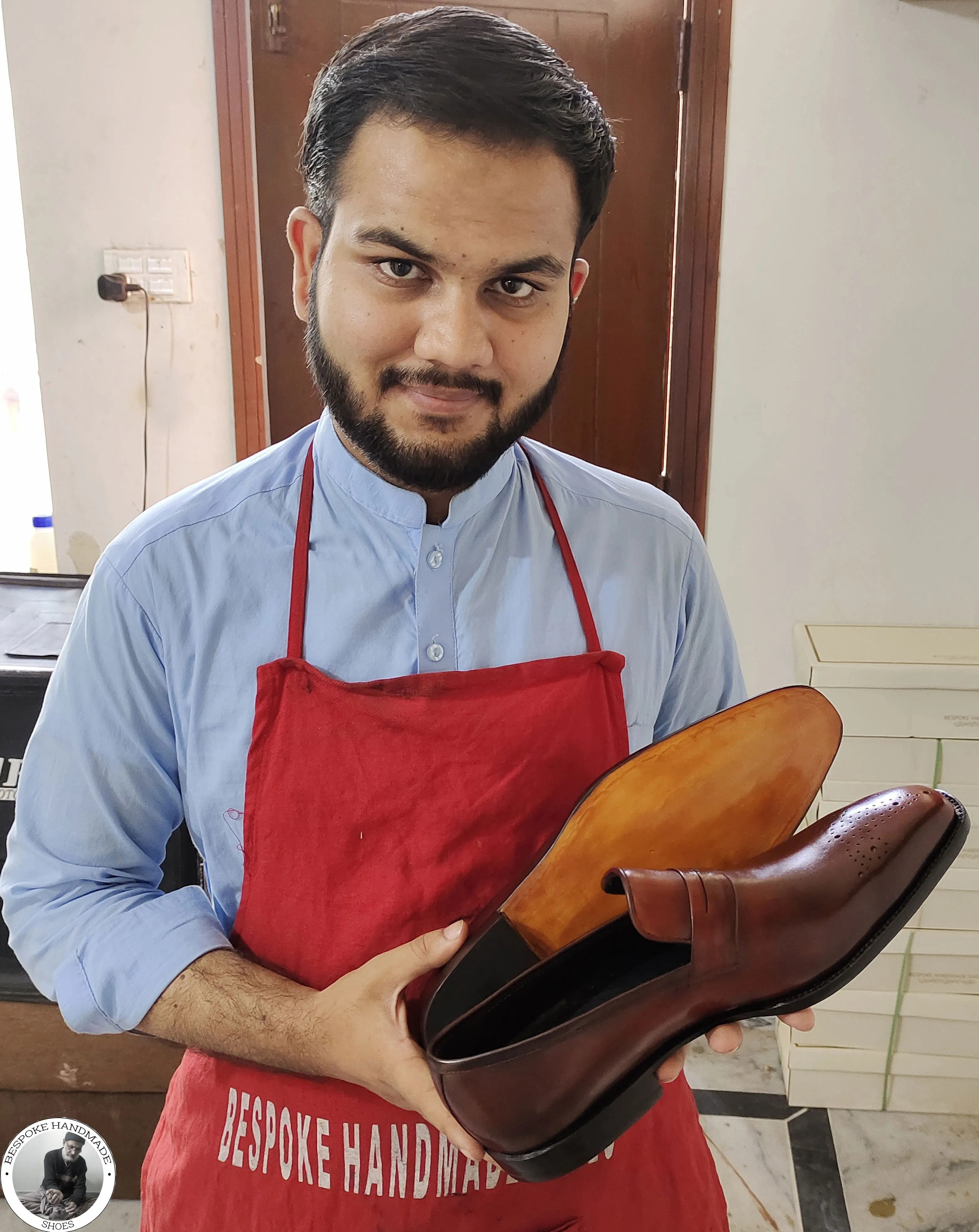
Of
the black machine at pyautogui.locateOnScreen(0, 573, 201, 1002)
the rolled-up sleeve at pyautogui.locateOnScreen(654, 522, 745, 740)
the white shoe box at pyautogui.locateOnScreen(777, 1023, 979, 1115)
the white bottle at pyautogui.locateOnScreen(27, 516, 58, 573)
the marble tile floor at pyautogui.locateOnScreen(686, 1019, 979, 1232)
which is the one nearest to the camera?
the rolled-up sleeve at pyautogui.locateOnScreen(654, 522, 745, 740)

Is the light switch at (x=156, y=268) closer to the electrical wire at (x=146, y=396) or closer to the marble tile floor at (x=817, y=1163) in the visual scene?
the electrical wire at (x=146, y=396)

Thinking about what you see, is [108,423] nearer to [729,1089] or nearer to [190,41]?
[190,41]

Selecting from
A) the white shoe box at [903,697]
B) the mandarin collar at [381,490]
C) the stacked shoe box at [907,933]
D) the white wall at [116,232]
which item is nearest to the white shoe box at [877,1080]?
the stacked shoe box at [907,933]

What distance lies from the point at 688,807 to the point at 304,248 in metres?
0.55

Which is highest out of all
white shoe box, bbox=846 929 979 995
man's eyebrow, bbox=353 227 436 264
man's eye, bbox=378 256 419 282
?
man's eyebrow, bbox=353 227 436 264

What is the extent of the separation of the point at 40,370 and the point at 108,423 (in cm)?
17

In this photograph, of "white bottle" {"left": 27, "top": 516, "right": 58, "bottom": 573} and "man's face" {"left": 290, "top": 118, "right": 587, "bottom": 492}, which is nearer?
"man's face" {"left": 290, "top": 118, "right": 587, "bottom": 492}

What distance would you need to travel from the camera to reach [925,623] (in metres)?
2.08

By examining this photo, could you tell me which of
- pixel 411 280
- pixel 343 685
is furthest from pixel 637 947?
pixel 411 280

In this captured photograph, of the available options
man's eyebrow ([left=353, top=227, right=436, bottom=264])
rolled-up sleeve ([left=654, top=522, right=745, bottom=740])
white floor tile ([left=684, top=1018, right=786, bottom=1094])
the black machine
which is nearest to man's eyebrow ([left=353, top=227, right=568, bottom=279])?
man's eyebrow ([left=353, top=227, right=436, bottom=264])

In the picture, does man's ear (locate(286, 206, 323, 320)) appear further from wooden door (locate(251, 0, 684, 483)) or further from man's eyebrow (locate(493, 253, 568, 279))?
wooden door (locate(251, 0, 684, 483))

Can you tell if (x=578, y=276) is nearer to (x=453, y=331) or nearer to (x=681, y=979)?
(x=453, y=331)

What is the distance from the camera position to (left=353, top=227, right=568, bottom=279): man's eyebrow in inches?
26.6

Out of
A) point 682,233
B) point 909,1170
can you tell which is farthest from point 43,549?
point 909,1170
